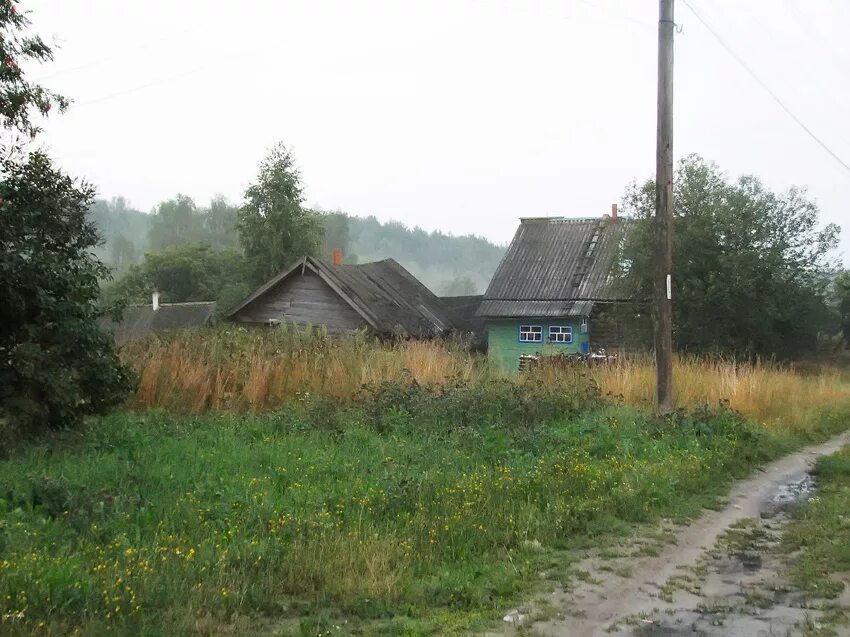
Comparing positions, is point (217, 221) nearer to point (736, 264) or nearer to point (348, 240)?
point (348, 240)

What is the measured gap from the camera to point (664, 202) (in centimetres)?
1435

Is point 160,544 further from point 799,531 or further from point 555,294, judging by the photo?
point 555,294

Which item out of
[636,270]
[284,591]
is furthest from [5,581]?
[636,270]

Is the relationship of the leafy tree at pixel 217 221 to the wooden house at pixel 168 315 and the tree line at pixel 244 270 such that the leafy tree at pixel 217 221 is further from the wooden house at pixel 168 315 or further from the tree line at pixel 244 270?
the wooden house at pixel 168 315

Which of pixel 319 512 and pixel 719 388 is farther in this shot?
pixel 719 388

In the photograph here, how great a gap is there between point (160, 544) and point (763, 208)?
28754 mm

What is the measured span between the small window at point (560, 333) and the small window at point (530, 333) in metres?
0.63

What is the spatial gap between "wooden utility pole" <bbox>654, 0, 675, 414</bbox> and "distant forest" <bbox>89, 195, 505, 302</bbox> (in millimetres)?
88549

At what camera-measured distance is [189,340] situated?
16828mm

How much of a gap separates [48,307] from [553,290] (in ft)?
106

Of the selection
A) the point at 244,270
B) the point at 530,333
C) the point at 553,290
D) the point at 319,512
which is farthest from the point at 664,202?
the point at 244,270

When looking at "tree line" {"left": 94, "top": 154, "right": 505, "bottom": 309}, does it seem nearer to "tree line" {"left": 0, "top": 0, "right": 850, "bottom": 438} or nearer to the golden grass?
"tree line" {"left": 0, "top": 0, "right": 850, "bottom": 438}

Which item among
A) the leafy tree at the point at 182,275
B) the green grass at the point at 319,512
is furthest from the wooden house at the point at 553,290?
the leafy tree at the point at 182,275

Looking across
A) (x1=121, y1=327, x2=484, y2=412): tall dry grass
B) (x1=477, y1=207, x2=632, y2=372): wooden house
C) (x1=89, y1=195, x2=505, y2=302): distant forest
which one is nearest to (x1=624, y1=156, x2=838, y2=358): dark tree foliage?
(x1=477, y1=207, x2=632, y2=372): wooden house
